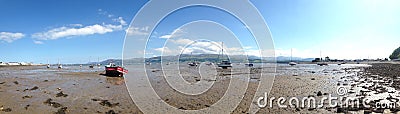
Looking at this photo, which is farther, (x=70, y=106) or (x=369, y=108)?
(x=70, y=106)

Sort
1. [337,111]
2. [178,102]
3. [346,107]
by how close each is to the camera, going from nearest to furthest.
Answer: [337,111], [346,107], [178,102]

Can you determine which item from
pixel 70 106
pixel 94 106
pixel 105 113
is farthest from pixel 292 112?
pixel 70 106

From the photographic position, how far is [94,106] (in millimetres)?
15328

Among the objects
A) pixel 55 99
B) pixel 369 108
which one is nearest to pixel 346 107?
pixel 369 108

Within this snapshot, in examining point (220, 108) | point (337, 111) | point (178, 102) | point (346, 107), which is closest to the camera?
point (337, 111)

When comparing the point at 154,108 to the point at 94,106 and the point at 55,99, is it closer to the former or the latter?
the point at 94,106

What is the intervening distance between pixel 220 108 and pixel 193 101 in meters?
2.93

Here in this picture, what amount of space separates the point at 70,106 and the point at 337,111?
50.1 ft
